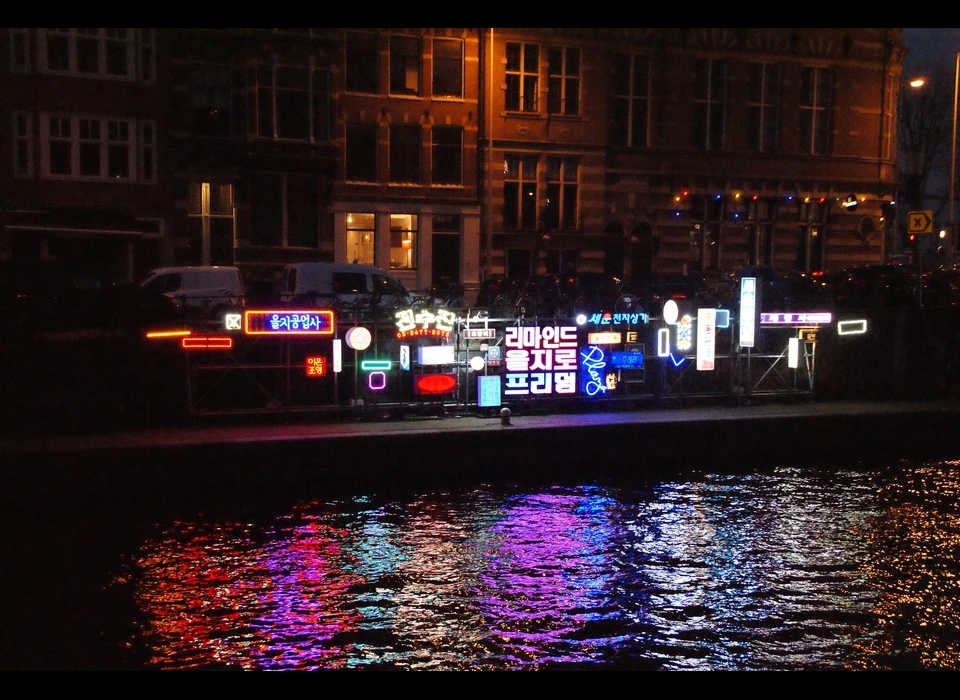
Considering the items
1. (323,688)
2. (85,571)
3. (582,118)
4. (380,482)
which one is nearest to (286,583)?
(85,571)

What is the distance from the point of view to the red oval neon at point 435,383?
1773 centimetres

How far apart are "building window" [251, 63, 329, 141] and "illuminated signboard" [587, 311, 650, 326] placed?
19412 millimetres

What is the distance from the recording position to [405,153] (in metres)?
37.2

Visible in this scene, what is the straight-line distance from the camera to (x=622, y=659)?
27.1 ft

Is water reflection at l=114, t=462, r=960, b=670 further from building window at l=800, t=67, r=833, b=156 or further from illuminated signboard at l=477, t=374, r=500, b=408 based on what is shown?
building window at l=800, t=67, r=833, b=156

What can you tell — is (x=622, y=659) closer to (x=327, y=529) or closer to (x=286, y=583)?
(x=286, y=583)

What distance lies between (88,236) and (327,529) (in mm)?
23004

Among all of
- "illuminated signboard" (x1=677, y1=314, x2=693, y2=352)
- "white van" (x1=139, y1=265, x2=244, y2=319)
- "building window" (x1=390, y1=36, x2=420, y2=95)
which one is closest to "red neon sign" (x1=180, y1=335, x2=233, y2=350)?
"white van" (x1=139, y1=265, x2=244, y2=319)

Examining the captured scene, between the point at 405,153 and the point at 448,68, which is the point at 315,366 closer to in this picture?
the point at 405,153

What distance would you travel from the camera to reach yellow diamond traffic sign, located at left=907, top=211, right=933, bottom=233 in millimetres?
22172

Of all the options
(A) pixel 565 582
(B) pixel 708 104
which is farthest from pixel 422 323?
(B) pixel 708 104

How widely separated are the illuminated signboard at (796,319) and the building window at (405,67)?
820 inches

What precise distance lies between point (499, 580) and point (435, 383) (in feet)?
24.4

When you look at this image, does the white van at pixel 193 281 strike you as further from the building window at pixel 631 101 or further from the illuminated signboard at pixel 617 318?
the building window at pixel 631 101
